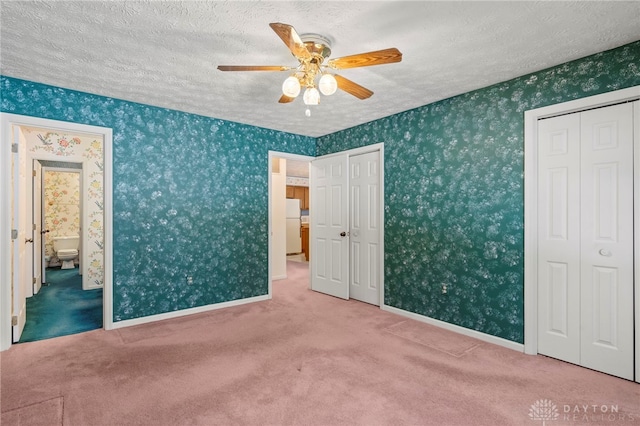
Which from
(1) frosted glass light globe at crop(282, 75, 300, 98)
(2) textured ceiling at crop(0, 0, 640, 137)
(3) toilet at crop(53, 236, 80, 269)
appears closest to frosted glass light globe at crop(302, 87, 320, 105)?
(1) frosted glass light globe at crop(282, 75, 300, 98)

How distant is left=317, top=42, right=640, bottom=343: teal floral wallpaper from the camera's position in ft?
9.52

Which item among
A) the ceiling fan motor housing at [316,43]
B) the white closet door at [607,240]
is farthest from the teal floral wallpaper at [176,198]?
the white closet door at [607,240]

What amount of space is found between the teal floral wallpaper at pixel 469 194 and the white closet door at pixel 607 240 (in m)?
0.35

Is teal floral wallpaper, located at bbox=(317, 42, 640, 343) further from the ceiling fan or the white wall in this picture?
the white wall

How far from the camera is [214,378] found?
2525mm

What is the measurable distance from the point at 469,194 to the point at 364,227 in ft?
5.22

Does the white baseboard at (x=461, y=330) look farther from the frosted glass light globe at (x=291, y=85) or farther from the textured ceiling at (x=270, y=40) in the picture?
the frosted glass light globe at (x=291, y=85)

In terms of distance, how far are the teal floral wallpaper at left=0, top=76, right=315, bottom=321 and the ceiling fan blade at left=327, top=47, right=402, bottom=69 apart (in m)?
2.60

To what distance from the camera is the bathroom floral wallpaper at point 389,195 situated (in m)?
3.09

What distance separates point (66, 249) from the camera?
7.06 meters

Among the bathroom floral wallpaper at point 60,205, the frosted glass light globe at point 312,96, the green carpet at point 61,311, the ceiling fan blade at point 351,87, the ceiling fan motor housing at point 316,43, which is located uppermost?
the ceiling fan motor housing at point 316,43

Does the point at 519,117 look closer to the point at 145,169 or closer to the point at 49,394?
the point at 145,169

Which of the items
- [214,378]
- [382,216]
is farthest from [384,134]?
[214,378]

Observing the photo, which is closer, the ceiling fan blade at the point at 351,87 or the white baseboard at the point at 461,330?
the ceiling fan blade at the point at 351,87
